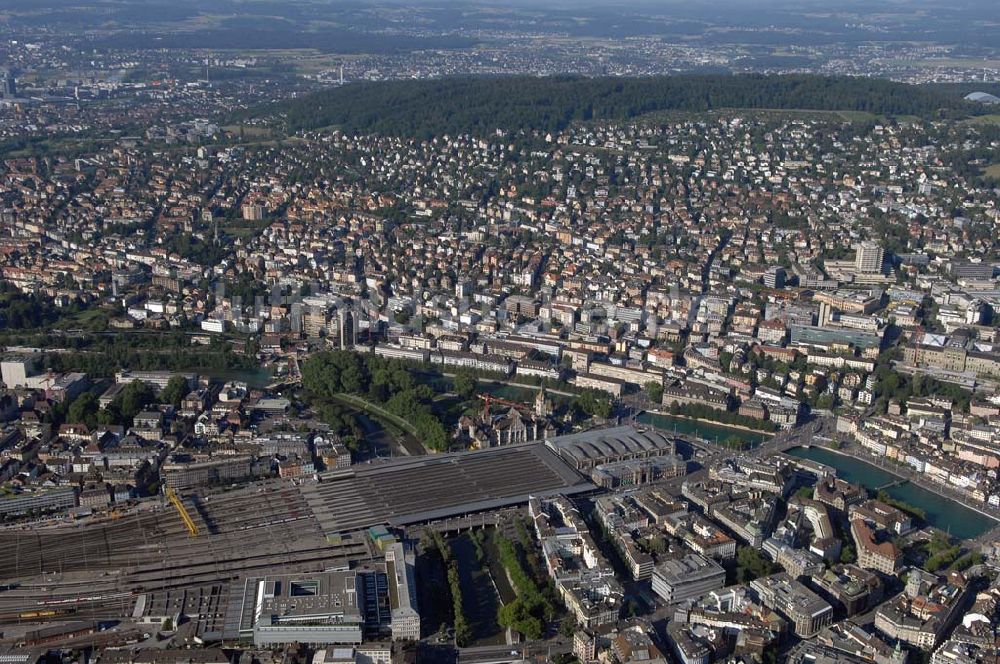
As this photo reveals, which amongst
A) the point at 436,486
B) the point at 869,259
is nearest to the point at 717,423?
the point at 436,486

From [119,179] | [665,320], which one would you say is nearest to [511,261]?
[665,320]

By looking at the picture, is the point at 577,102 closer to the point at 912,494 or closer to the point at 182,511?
the point at 912,494

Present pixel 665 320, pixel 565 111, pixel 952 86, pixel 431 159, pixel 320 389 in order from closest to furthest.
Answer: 1. pixel 320 389
2. pixel 665 320
3. pixel 431 159
4. pixel 565 111
5. pixel 952 86

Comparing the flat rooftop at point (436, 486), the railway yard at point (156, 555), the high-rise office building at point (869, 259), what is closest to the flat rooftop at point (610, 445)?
the flat rooftop at point (436, 486)

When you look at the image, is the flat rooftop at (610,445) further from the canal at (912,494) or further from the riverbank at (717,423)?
the canal at (912,494)

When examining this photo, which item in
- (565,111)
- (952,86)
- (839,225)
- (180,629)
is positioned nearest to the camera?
(180,629)

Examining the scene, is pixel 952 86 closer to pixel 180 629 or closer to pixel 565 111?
pixel 565 111
